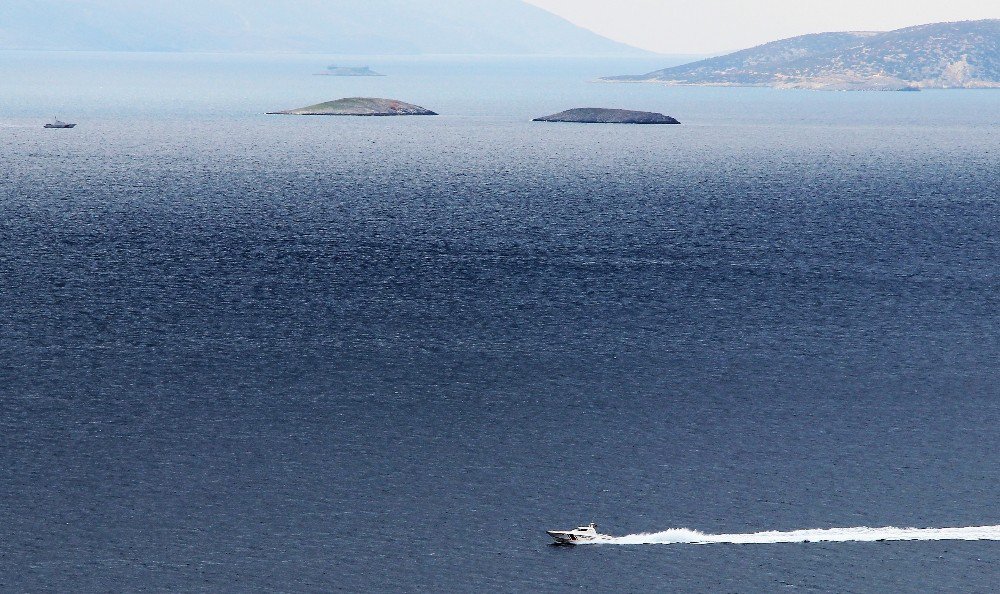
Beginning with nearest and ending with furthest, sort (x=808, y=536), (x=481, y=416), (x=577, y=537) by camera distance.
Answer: (x=577, y=537) → (x=808, y=536) → (x=481, y=416)

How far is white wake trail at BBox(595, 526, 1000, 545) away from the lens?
71312 millimetres

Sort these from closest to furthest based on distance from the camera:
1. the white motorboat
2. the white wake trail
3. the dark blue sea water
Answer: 1. the dark blue sea water
2. the white motorboat
3. the white wake trail

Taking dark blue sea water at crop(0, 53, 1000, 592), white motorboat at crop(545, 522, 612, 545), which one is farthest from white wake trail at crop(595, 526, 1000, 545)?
dark blue sea water at crop(0, 53, 1000, 592)

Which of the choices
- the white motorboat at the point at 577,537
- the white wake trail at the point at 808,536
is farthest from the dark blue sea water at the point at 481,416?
the white wake trail at the point at 808,536

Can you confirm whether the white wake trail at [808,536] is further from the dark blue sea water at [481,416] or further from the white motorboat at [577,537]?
the dark blue sea water at [481,416]

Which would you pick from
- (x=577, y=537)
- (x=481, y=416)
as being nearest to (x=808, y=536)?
(x=577, y=537)

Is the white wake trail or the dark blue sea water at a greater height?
the dark blue sea water

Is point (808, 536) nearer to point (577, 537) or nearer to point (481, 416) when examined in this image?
point (577, 537)

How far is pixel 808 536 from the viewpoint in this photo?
71812mm

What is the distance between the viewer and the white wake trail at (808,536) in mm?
71312

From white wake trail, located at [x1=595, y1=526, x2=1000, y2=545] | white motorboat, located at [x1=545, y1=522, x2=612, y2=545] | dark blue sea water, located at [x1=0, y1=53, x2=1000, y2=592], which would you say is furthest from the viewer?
white wake trail, located at [x1=595, y1=526, x2=1000, y2=545]

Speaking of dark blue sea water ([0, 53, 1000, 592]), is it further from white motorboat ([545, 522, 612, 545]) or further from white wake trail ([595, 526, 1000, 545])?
white wake trail ([595, 526, 1000, 545])

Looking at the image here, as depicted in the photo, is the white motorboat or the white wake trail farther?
the white wake trail

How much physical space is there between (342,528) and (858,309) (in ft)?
248
